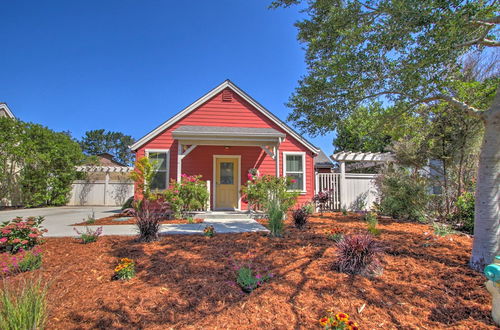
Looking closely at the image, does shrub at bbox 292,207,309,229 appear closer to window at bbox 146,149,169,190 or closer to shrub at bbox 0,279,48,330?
shrub at bbox 0,279,48,330

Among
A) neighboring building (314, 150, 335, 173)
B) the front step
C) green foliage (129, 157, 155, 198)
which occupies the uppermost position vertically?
neighboring building (314, 150, 335, 173)

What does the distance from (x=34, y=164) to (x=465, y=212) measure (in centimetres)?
1871

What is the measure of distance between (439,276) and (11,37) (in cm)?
1437

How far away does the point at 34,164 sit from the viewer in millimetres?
12820

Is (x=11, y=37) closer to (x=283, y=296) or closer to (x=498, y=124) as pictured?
(x=283, y=296)

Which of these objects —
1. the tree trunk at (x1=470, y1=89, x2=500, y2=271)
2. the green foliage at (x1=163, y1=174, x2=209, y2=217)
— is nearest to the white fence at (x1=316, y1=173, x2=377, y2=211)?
the green foliage at (x1=163, y1=174, x2=209, y2=217)

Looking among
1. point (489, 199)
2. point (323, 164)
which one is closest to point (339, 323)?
point (489, 199)

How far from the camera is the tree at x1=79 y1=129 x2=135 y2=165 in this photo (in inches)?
2340

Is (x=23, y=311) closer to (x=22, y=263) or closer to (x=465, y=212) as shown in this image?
(x=22, y=263)

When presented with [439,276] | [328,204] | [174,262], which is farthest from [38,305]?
[328,204]

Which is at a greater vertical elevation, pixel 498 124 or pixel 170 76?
pixel 170 76

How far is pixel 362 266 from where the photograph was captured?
2.82 m

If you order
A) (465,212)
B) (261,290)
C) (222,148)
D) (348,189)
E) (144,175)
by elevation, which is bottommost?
(261,290)

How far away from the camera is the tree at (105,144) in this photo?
5944 centimetres
